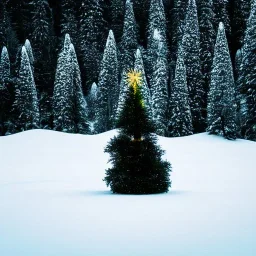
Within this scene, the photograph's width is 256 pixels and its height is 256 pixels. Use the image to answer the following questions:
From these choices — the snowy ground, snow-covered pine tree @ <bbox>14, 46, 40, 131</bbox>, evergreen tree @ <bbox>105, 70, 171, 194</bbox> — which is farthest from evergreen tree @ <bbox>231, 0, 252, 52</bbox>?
evergreen tree @ <bbox>105, 70, 171, 194</bbox>

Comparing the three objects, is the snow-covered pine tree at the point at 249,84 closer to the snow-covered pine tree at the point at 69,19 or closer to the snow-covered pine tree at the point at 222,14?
the snow-covered pine tree at the point at 222,14

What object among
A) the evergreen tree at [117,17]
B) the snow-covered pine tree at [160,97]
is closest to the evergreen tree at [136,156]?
the snow-covered pine tree at [160,97]

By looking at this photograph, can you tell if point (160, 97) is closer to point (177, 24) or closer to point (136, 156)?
point (177, 24)

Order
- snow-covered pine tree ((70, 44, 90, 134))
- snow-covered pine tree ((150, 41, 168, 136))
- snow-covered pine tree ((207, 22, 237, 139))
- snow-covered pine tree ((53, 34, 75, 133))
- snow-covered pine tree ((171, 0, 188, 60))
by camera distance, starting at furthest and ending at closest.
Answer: snow-covered pine tree ((171, 0, 188, 60)) < snow-covered pine tree ((70, 44, 90, 134)) < snow-covered pine tree ((53, 34, 75, 133)) < snow-covered pine tree ((150, 41, 168, 136)) < snow-covered pine tree ((207, 22, 237, 139))

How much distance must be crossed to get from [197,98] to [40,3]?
31297mm

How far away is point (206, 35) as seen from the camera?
50.2 meters

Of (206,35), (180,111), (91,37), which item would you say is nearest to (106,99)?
(180,111)

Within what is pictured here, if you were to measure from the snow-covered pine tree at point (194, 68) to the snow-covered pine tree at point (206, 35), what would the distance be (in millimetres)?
1628

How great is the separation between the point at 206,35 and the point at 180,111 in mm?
15623

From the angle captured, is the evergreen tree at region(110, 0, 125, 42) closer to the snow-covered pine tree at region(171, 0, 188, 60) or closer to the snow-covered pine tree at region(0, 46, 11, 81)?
the snow-covered pine tree at region(171, 0, 188, 60)

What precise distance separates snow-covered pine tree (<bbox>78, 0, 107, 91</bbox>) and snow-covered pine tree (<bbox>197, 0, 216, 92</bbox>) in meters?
14.6

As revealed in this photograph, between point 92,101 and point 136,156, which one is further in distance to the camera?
point 92,101

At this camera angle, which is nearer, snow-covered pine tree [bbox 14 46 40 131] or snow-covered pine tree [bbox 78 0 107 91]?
snow-covered pine tree [bbox 14 46 40 131]

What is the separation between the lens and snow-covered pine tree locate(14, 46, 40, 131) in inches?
1698
